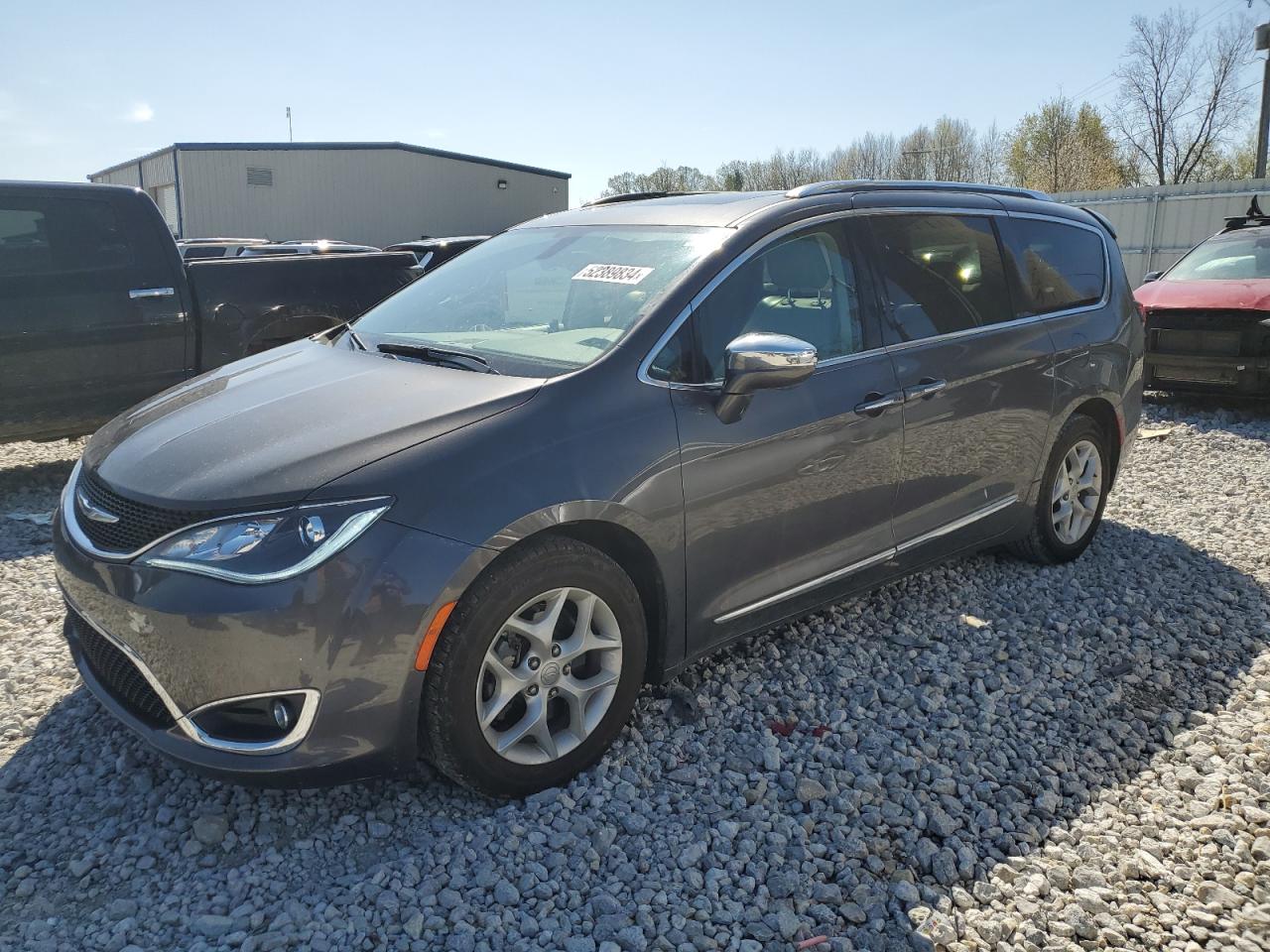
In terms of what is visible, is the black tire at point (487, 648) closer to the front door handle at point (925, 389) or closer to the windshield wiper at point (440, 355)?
the windshield wiper at point (440, 355)

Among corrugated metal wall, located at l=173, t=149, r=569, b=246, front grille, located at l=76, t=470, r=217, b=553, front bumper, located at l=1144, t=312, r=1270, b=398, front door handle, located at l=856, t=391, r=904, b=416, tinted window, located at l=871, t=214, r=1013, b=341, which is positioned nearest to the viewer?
front grille, located at l=76, t=470, r=217, b=553

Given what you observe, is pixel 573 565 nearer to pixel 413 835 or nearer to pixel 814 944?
pixel 413 835

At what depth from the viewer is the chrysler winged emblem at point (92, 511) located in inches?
110

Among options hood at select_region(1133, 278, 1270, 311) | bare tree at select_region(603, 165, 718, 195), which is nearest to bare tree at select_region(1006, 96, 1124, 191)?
bare tree at select_region(603, 165, 718, 195)

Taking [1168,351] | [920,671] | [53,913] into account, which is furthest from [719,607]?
[1168,351]

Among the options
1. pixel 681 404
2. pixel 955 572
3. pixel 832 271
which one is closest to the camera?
pixel 681 404

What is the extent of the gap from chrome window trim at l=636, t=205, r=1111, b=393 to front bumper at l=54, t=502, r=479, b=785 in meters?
0.97

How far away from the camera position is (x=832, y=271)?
3.74m

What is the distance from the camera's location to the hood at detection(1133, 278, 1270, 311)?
895 centimetres

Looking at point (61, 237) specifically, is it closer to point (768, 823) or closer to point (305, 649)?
point (305, 649)

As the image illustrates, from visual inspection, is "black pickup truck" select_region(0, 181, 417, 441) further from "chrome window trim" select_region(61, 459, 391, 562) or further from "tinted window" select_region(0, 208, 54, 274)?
"chrome window trim" select_region(61, 459, 391, 562)

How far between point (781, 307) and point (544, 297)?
2.90ft

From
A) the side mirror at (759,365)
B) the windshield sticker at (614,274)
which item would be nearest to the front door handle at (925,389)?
the side mirror at (759,365)

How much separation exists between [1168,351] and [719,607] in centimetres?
796
